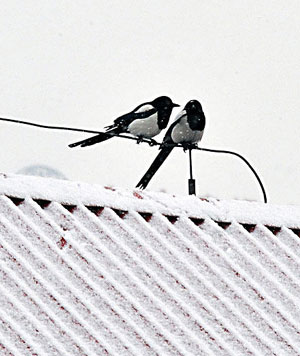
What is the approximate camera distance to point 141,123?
820 centimetres

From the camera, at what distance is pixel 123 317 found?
3270 mm

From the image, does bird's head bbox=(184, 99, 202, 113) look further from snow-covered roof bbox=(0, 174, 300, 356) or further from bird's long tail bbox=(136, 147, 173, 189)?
snow-covered roof bbox=(0, 174, 300, 356)

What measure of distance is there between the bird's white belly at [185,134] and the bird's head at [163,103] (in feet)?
0.89

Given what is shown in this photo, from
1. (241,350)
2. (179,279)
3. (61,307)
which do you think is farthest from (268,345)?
(61,307)

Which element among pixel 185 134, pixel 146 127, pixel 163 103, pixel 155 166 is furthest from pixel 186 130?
pixel 155 166

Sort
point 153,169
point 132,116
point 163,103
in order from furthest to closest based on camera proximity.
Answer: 1. point 163,103
2. point 132,116
3. point 153,169

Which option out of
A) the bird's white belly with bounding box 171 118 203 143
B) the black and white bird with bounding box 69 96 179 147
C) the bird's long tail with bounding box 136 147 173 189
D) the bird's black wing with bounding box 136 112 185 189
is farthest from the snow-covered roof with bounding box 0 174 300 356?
the bird's white belly with bounding box 171 118 203 143

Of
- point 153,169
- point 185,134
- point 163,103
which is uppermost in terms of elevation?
point 163,103

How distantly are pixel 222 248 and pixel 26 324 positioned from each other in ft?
3.41

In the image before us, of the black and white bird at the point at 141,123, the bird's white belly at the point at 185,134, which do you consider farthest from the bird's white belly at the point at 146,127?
the bird's white belly at the point at 185,134

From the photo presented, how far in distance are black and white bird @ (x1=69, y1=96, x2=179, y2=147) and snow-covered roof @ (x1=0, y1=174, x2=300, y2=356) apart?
3866 millimetres

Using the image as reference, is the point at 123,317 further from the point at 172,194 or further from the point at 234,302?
the point at 172,194

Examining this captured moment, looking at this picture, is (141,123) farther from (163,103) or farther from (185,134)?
(163,103)

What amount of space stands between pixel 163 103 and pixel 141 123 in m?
0.48
